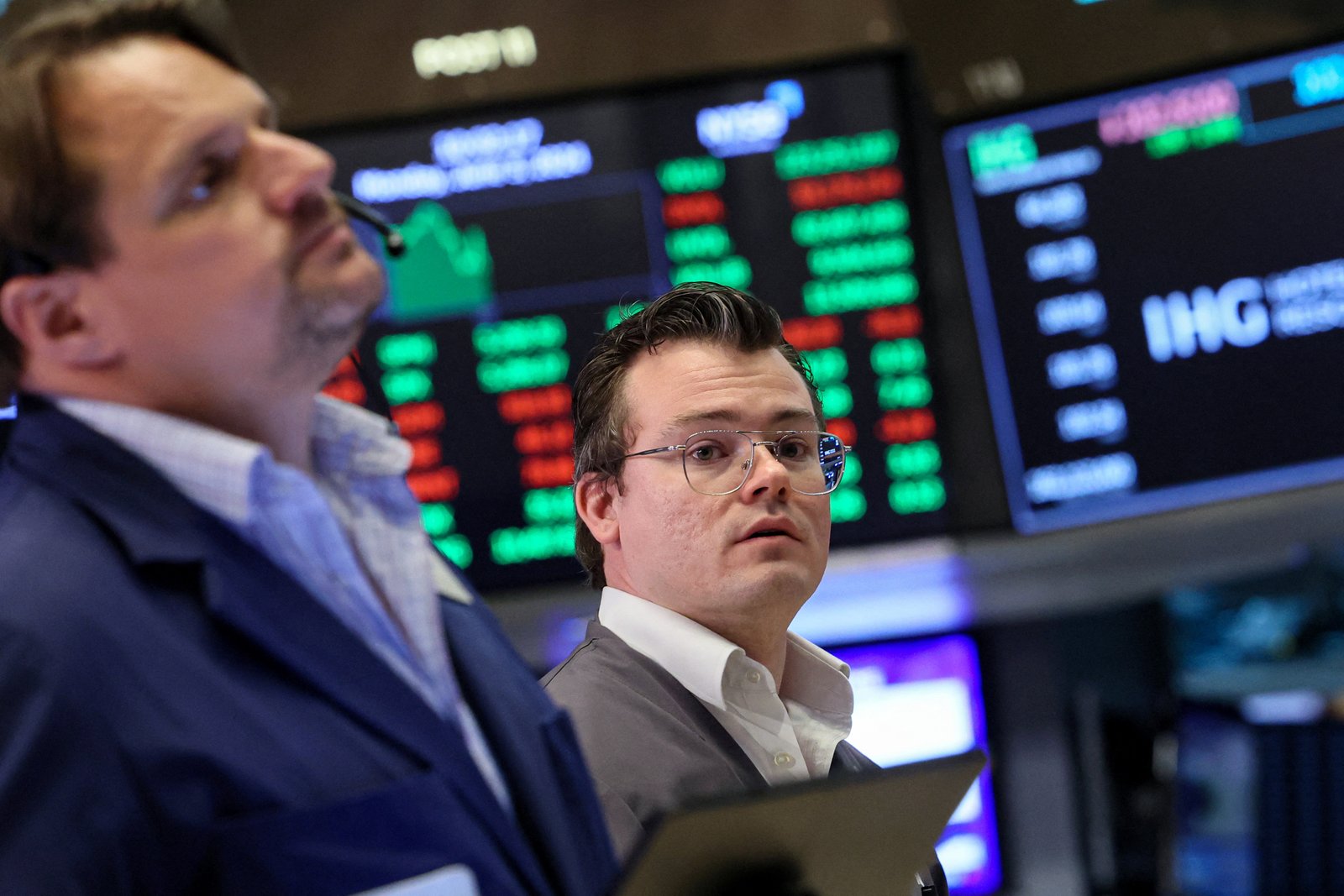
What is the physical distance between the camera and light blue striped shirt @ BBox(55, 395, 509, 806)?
31.8 inches

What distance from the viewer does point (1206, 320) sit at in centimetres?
241

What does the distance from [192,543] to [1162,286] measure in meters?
2.04

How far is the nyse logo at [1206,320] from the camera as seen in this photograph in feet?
7.86

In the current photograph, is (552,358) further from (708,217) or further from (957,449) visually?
(957,449)

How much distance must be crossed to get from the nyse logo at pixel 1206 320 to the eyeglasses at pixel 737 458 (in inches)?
46.9

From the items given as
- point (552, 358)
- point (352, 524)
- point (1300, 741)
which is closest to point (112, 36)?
point (352, 524)

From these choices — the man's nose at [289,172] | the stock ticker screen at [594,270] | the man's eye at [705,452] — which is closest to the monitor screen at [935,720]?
the stock ticker screen at [594,270]

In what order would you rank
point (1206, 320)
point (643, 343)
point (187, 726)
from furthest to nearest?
point (1206, 320)
point (643, 343)
point (187, 726)

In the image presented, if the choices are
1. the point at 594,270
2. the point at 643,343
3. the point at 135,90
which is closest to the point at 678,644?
the point at 643,343

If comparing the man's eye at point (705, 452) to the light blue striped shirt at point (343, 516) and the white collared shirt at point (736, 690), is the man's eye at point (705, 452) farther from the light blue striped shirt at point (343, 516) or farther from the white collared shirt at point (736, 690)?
the light blue striped shirt at point (343, 516)

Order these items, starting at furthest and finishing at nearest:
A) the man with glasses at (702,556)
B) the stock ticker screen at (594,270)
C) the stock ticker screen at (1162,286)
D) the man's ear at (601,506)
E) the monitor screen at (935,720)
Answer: the monitor screen at (935,720) < the stock ticker screen at (594,270) < the stock ticker screen at (1162,286) < the man's ear at (601,506) < the man with glasses at (702,556)

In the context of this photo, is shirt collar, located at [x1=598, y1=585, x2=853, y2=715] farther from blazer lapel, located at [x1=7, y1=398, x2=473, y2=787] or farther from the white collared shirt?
blazer lapel, located at [x1=7, y1=398, x2=473, y2=787]

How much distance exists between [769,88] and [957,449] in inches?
30.2

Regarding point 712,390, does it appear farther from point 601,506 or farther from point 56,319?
point 56,319
